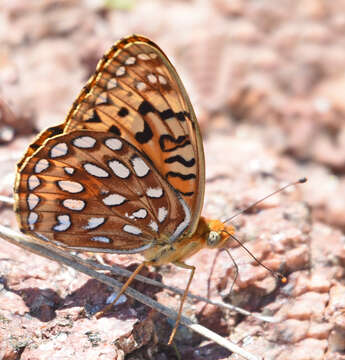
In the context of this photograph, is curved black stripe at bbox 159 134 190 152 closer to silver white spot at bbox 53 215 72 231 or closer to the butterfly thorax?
the butterfly thorax

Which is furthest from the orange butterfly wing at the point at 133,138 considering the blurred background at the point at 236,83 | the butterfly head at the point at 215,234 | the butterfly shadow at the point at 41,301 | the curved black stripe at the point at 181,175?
the blurred background at the point at 236,83

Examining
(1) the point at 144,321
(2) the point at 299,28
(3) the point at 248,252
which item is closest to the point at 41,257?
(1) the point at 144,321

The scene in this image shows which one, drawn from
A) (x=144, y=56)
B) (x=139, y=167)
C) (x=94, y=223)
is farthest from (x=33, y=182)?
(x=144, y=56)

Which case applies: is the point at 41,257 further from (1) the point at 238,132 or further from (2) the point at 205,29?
(2) the point at 205,29

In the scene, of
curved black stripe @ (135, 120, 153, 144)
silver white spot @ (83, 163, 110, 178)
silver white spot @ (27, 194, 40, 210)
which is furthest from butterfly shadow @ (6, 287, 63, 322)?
curved black stripe @ (135, 120, 153, 144)

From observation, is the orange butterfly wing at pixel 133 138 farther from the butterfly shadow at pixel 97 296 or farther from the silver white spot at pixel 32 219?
the butterfly shadow at pixel 97 296

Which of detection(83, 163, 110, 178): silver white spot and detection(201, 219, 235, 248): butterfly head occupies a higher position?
detection(83, 163, 110, 178): silver white spot
